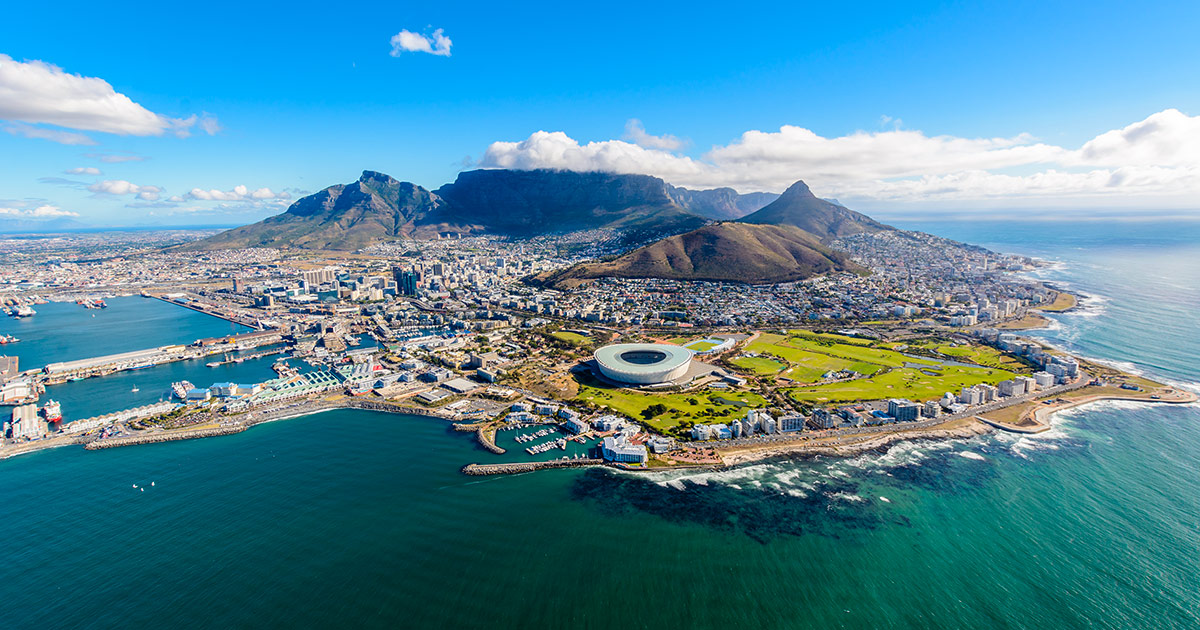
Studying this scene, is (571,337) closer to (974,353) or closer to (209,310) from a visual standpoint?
(974,353)

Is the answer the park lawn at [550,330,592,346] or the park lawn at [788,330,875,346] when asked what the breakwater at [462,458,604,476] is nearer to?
the park lawn at [550,330,592,346]

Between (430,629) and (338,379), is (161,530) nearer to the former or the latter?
(430,629)

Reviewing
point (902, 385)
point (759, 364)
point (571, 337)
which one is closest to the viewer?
point (902, 385)

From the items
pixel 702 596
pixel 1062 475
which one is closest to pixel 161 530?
pixel 702 596

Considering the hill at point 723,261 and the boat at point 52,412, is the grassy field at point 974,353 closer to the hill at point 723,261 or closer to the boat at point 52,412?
the hill at point 723,261

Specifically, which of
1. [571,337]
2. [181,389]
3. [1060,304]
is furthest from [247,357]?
[1060,304]
